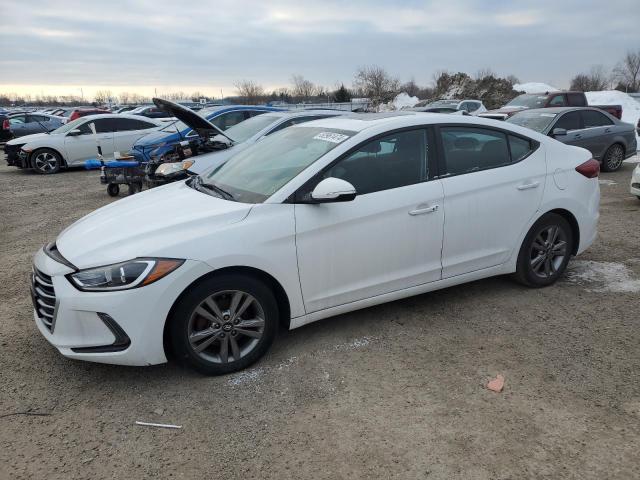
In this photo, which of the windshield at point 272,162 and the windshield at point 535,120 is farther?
the windshield at point 535,120

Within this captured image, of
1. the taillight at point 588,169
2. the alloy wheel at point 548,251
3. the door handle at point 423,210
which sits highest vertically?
the taillight at point 588,169

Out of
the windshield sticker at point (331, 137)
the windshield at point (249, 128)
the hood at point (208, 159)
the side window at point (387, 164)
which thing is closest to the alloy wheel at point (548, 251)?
the side window at point (387, 164)

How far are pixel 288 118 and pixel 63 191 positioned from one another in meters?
5.90

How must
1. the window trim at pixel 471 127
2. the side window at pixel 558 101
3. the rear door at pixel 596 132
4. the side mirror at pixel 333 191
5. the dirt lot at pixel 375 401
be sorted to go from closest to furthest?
the dirt lot at pixel 375 401, the side mirror at pixel 333 191, the window trim at pixel 471 127, the rear door at pixel 596 132, the side window at pixel 558 101

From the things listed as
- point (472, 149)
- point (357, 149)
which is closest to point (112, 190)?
point (357, 149)

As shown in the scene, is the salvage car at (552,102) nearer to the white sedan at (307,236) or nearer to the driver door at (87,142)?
the driver door at (87,142)

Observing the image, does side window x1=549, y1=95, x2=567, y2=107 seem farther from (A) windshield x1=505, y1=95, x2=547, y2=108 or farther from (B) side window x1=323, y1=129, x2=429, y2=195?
(B) side window x1=323, y1=129, x2=429, y2=195

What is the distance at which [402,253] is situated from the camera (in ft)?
12.6

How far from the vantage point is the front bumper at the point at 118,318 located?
3018 millimetres

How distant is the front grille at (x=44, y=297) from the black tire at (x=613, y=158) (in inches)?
475

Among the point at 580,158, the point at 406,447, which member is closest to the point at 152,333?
the point at 406,447

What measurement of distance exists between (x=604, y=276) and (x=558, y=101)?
44.4 feet

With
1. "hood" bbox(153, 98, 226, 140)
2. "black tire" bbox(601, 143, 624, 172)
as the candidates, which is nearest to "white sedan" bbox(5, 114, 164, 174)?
"hood" bbox(153, 98, 226, 140)

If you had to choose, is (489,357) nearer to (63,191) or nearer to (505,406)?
(505,406)
